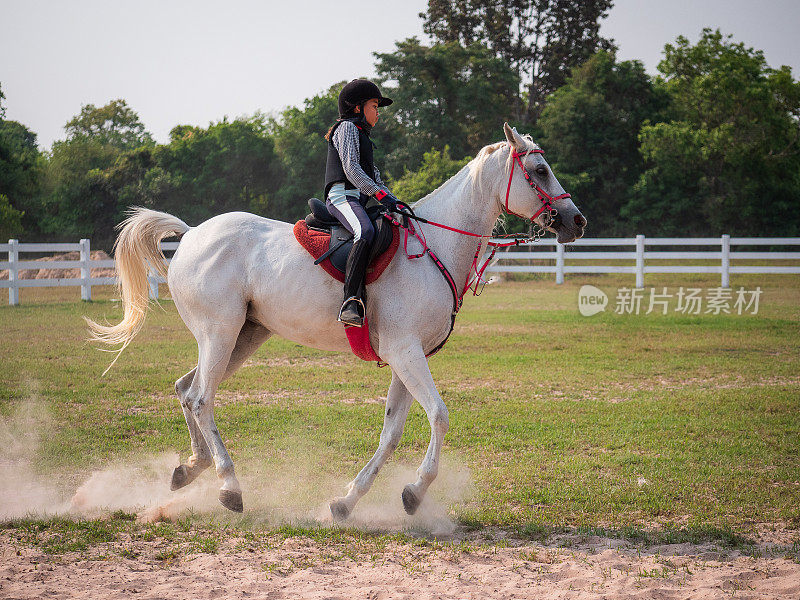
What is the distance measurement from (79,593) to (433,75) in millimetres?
41420

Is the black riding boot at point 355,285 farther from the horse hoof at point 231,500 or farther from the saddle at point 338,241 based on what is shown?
the horse hoof at point 231,500

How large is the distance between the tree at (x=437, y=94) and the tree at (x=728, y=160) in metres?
9.39

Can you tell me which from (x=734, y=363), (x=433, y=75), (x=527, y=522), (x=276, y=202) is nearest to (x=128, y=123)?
(x=276, y=202)

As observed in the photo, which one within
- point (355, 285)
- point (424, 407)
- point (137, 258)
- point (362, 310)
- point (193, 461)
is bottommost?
point (193, 461)

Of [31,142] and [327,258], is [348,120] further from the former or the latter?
[31,142]

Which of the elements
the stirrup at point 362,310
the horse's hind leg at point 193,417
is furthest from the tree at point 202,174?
the stirrup at point 362,310

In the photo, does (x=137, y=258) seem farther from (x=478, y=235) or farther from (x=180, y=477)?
(x=478, y=235)

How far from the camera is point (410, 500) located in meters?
5.20

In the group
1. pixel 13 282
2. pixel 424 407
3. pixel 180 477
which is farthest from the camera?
pixel 13 282

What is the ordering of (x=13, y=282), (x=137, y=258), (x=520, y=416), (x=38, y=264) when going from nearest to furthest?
(x=137, y=258), (x=520, y=416), (x=38, y=264), (x=13, y=282)

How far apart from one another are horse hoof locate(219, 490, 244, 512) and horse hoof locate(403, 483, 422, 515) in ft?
4.12

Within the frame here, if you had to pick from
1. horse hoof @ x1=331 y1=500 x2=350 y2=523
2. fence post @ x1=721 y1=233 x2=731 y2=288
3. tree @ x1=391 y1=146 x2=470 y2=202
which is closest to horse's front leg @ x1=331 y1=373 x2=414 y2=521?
horse hoof @ x1=331 y1=500 x2=350 y2=523

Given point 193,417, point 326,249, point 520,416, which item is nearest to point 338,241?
point 326,249

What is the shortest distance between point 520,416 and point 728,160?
33.0 meters
